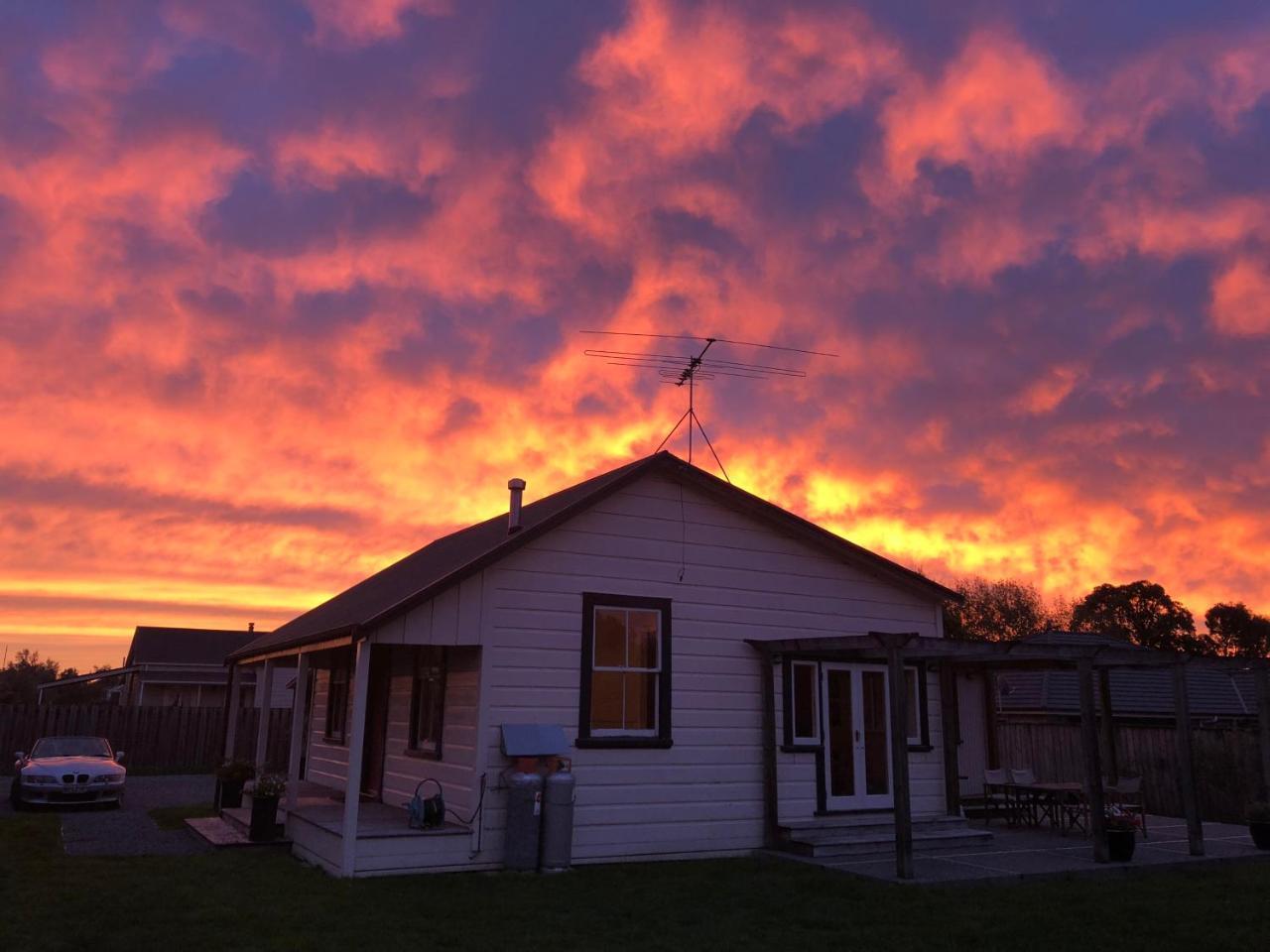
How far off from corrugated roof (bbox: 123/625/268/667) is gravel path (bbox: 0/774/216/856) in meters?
21.8

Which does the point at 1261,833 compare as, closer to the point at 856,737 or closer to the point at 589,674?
the point at 856,737

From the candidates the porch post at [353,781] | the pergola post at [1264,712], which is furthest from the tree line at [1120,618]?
the porch post at [353,781]

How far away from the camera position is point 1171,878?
11211 millimetres

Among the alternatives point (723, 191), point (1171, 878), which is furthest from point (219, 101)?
point (1171, 878)

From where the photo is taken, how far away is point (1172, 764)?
1931cm

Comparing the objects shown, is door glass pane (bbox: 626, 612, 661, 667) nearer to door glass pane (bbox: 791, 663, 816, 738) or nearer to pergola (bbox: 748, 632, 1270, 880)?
pergola (bbox: 748, 632, 1270, 880)

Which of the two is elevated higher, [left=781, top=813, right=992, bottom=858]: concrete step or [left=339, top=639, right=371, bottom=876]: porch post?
[left=339, top=639, right=371, bottom=876]: porch post

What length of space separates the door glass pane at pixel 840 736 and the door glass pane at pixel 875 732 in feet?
0.88

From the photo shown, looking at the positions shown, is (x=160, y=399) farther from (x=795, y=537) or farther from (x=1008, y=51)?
(x=1008, y=51)

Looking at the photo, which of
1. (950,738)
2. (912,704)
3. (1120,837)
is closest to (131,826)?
(912,704)

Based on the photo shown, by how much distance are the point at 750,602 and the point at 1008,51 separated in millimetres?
8873

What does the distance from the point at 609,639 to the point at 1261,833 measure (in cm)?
941

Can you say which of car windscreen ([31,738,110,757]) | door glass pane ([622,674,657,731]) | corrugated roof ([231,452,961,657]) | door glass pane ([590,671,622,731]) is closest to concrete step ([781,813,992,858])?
door glass pane ([622,674,657,731])

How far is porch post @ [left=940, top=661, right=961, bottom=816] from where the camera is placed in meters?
14.4
